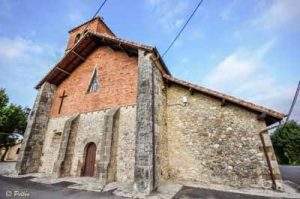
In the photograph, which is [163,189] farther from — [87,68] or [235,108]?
[87,68]

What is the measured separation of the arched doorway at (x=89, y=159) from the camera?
34.8 ft

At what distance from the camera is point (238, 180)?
8.20 meters

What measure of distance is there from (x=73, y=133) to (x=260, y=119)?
32.9ft

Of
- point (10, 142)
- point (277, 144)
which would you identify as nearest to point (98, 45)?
point (10, 142)

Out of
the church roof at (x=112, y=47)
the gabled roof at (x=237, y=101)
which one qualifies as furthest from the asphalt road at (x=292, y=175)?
the church roof at (x=112, y=47)

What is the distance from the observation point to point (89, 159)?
35.4 ft

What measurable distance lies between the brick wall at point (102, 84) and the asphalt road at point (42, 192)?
471 centimetres

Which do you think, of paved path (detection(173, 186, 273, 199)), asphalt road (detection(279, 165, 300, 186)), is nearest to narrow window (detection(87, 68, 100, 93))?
paved path (detection(173, 186, 273, 199))

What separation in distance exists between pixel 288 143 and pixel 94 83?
34.0m

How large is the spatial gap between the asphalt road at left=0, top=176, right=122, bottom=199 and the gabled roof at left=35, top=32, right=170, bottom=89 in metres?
7.46

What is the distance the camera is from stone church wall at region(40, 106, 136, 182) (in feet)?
30.8

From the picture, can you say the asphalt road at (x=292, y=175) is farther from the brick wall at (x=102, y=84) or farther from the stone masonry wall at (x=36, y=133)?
the stone masonry wall at (x=36, y=133)

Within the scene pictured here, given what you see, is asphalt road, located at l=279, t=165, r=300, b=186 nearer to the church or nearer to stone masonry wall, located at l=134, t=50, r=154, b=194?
the church

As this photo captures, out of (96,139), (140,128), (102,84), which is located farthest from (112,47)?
(140,128)
